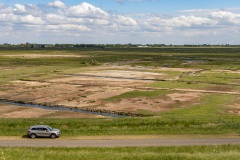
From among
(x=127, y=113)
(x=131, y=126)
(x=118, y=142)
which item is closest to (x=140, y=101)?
(x=127, y=113)

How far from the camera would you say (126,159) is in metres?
24.4

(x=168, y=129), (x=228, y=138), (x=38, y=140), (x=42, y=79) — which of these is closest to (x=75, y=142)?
(x=38, y=140)

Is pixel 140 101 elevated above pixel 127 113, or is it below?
above

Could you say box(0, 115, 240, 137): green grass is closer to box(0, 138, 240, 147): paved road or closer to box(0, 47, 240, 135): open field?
box(0, 47, 240, 135): open field

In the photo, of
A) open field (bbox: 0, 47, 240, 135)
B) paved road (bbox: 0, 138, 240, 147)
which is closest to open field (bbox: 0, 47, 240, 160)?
→ open field (bbox: 0, 47, 240, 135)

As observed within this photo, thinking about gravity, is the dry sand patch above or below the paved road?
below

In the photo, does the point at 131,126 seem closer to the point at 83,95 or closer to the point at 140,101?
the point at 140,101

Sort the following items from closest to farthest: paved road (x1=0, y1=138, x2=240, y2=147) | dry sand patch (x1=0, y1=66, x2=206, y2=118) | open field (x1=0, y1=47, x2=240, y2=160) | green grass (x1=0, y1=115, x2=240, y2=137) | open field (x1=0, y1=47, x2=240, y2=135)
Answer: open field (x1=0, y1=47, x2=240, y2=160)
paved road (x1=0, y1=138, x2=240, y2=147)
green grass (x1=0, y1=115, x2=240, y2=137)
open field (x1=0, y1=47, x2=240, y2=135)
dry sand patch (x1=0, y1=66, x2=206, y2=118)

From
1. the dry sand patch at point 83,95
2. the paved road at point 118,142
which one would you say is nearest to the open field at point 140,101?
the dry sand patch at point 83,95

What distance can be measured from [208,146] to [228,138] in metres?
6.16

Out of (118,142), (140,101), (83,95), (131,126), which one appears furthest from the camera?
(83,95)

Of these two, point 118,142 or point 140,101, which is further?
point 140,101

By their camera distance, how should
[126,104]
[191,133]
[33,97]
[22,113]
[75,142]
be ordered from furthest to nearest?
1. [33,97]
2. [126,104]
3. [22,113]
4. [191,133]
5. [75,142]

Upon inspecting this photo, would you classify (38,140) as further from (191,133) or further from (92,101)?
(92,101)
